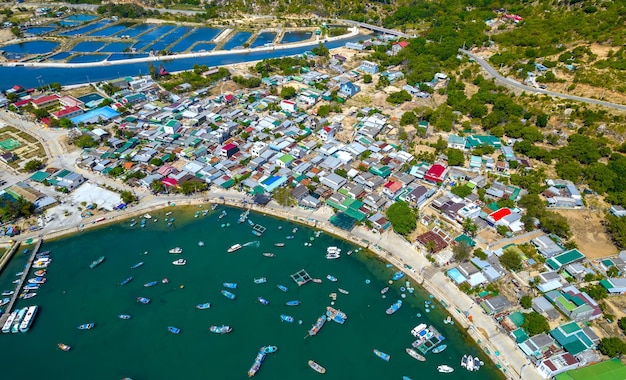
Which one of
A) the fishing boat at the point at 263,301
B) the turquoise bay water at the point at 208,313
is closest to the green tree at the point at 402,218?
the turquoise bay water at the point at 208,313

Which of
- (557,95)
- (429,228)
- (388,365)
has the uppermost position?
(557,95)

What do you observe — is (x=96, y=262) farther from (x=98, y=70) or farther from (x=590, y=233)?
(x=98, y=70)

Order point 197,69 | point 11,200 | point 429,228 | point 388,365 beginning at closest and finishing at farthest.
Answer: point 388,365 → point 429,228 → point 11,200 → point 197,69

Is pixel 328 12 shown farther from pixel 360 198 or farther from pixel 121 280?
pixel 121 280

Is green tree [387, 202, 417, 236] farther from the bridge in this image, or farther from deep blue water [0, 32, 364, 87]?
the bridge

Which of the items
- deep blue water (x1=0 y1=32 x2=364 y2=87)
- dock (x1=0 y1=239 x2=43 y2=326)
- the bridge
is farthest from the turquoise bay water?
the bridge

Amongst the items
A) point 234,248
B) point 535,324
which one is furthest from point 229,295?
point 535,324

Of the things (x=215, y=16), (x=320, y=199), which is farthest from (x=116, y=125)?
(x=215, y=16)
